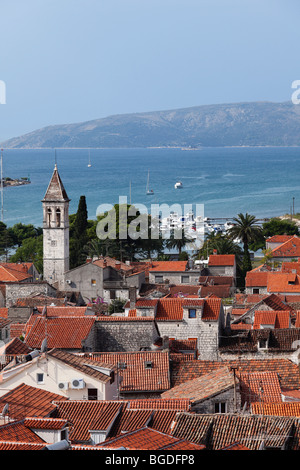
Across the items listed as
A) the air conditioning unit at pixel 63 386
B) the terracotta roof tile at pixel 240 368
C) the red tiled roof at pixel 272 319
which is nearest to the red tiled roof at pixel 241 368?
the terracotta roof tile at pixel 240 368

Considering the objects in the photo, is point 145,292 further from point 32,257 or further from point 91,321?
point 32,257

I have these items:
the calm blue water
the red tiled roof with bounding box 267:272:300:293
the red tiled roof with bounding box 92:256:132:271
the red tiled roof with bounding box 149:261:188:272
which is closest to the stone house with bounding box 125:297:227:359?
the red tiled roof with bounding box 267:272:300:293

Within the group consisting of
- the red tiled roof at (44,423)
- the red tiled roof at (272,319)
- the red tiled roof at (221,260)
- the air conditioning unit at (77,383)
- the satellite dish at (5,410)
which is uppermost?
the red tiled roof at (44,423)

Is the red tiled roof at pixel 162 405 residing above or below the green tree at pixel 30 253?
above

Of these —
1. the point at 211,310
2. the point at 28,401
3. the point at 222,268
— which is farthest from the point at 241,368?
the point at 222,268

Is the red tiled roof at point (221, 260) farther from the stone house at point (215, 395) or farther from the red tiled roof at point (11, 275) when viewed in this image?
the stone house at point (215, 395)

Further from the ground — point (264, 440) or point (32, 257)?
point (264, 440)

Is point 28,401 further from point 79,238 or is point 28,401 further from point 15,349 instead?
point 79,238

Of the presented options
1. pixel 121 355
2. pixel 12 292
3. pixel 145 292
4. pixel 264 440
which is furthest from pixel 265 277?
pixel 264 440
